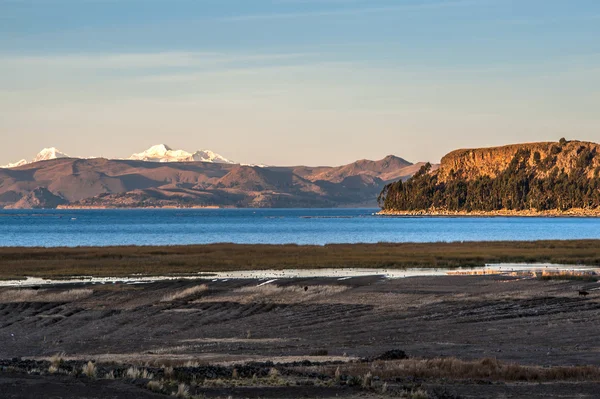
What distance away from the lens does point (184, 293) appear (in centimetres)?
4509

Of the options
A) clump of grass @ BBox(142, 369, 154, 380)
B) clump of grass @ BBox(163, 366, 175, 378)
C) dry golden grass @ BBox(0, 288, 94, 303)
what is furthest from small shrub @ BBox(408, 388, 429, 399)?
dry golden grass @ BBox(0, 288, 94, 303)

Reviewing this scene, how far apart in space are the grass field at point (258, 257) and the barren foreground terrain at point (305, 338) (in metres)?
12.9

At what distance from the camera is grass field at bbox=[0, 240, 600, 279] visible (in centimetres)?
6431

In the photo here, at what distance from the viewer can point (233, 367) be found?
72.6ft

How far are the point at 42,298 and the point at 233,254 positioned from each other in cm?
3841

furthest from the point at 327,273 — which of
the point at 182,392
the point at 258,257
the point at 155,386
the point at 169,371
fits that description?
the point at 182,392

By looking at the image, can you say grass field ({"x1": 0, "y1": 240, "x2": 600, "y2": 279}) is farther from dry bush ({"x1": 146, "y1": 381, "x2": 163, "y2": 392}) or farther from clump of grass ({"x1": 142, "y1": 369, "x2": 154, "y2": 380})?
dry bush ({"x1": 146, "y1": 381, "x2": 163, "y2": 392})

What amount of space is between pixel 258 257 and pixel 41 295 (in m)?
33.4

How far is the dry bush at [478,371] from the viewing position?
21.1m

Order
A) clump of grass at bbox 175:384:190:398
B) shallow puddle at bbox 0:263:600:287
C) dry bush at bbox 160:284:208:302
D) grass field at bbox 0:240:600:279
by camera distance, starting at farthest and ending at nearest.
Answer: grass field at bbox 0:240:600:279 < shallow puddle at bbox 0:263:600:287 < dry bush at bbox 160:284:208:302 < clump of grass at bbox 175:384:190:398

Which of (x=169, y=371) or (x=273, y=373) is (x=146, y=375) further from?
(x=273, y=373)

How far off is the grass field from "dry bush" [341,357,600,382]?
38998 mm

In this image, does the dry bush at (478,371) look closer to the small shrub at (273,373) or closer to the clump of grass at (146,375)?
the small shrub at (273,373)

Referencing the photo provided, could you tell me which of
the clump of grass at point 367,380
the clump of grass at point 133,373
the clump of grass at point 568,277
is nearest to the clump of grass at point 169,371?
the clump of grass at point 133,373
